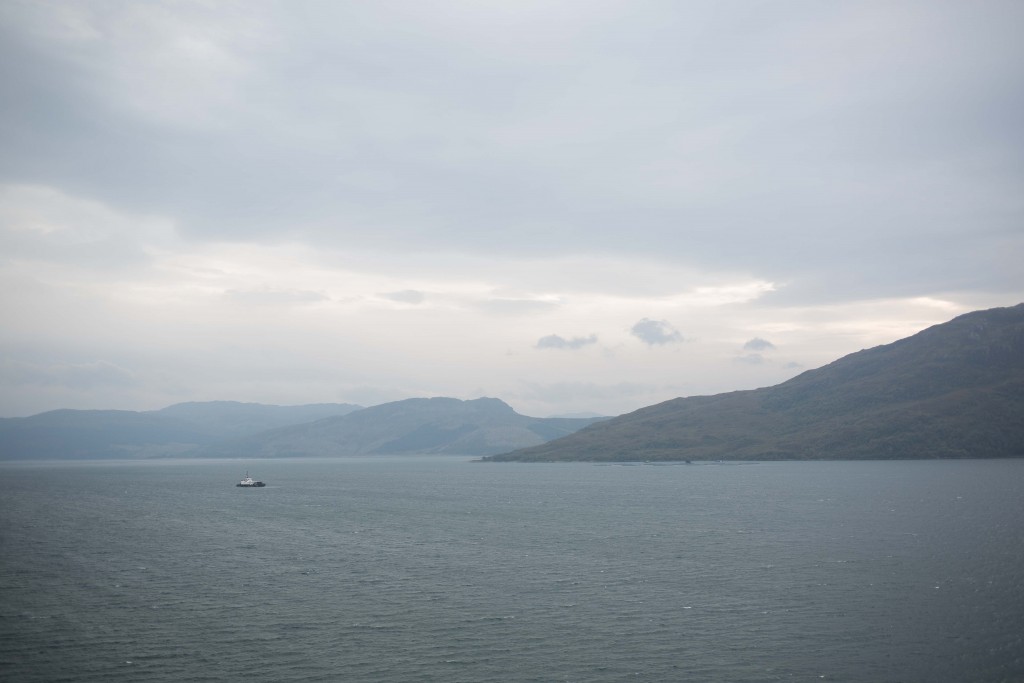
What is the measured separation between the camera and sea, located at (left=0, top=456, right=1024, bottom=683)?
50.6 metres

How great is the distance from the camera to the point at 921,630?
56875 millimetres

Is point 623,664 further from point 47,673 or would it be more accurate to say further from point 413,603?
point 47,673

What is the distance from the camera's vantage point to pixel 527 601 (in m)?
69.1

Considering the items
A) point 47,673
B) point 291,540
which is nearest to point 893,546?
point 291,540

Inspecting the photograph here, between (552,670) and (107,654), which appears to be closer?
(552,670)

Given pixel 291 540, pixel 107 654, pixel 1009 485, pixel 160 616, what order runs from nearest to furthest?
pixel 107 654, pixel 160 616, pixel 291 540, pixel 1009 485

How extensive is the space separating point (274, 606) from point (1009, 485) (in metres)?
194

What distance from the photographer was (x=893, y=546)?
96.6 meters

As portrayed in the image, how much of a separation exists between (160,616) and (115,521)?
9709 centimetres

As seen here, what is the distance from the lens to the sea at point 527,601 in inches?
1992

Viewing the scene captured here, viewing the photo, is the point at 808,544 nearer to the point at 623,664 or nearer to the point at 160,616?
the point at 623,664

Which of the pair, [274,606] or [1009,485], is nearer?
[274,606]

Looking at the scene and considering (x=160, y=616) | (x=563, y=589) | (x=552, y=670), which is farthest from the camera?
(x=563, y=589)

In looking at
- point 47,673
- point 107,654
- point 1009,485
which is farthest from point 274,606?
point 1009,485
